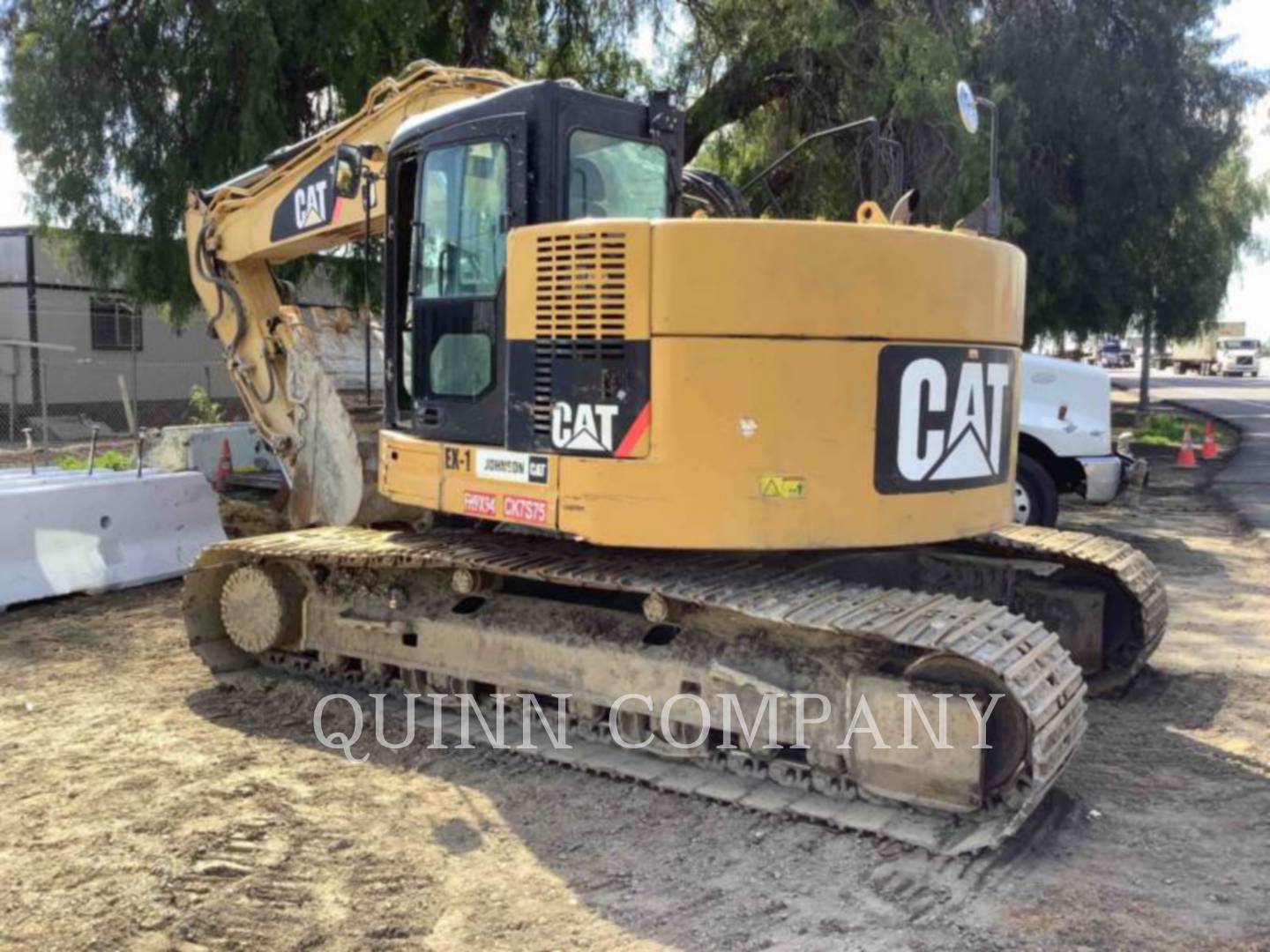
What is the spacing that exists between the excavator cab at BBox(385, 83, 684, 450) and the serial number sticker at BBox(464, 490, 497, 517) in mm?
223

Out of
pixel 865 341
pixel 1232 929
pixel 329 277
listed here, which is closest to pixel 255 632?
pixel 865 341

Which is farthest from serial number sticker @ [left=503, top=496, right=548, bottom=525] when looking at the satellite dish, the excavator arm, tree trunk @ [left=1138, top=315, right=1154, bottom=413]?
tree trunk @ [left=1138, top=315, right=1154, bottom=413]

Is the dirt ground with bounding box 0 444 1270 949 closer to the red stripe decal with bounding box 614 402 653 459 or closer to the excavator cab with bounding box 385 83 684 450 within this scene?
the red stripe decal with bounding box 614 402 653 459

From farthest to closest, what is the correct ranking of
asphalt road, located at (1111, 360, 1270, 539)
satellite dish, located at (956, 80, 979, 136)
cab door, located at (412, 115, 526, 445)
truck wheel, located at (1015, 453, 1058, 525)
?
asphalt road, located at (1111, 360, 1270, 539)
truck wheel, located at (1015, 453, 1058, 525)
satellite dish, located at (956, 80, 979, 136)
cab door, located at (412, 115, 526, 445)

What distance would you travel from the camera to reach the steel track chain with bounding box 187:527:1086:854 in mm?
4230

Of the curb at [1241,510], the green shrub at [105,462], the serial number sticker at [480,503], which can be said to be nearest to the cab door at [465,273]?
the serial number sticker at [480,503]

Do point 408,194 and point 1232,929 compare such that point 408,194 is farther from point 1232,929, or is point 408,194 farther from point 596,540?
point 1232,929

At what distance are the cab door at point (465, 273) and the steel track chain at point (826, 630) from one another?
2.15 feet

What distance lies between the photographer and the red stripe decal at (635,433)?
4.53m

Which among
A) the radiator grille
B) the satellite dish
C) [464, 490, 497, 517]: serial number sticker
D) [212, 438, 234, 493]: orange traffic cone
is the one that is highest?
the satellite dish

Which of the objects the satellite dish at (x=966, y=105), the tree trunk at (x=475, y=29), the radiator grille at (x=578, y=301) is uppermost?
the tree trunk at (x=475, y=29)

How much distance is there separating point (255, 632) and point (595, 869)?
2.73 meters

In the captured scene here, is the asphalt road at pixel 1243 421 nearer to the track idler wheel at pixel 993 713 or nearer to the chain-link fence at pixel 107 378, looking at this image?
the track idler wheel at pixel 993 713

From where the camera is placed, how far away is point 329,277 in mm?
13703
